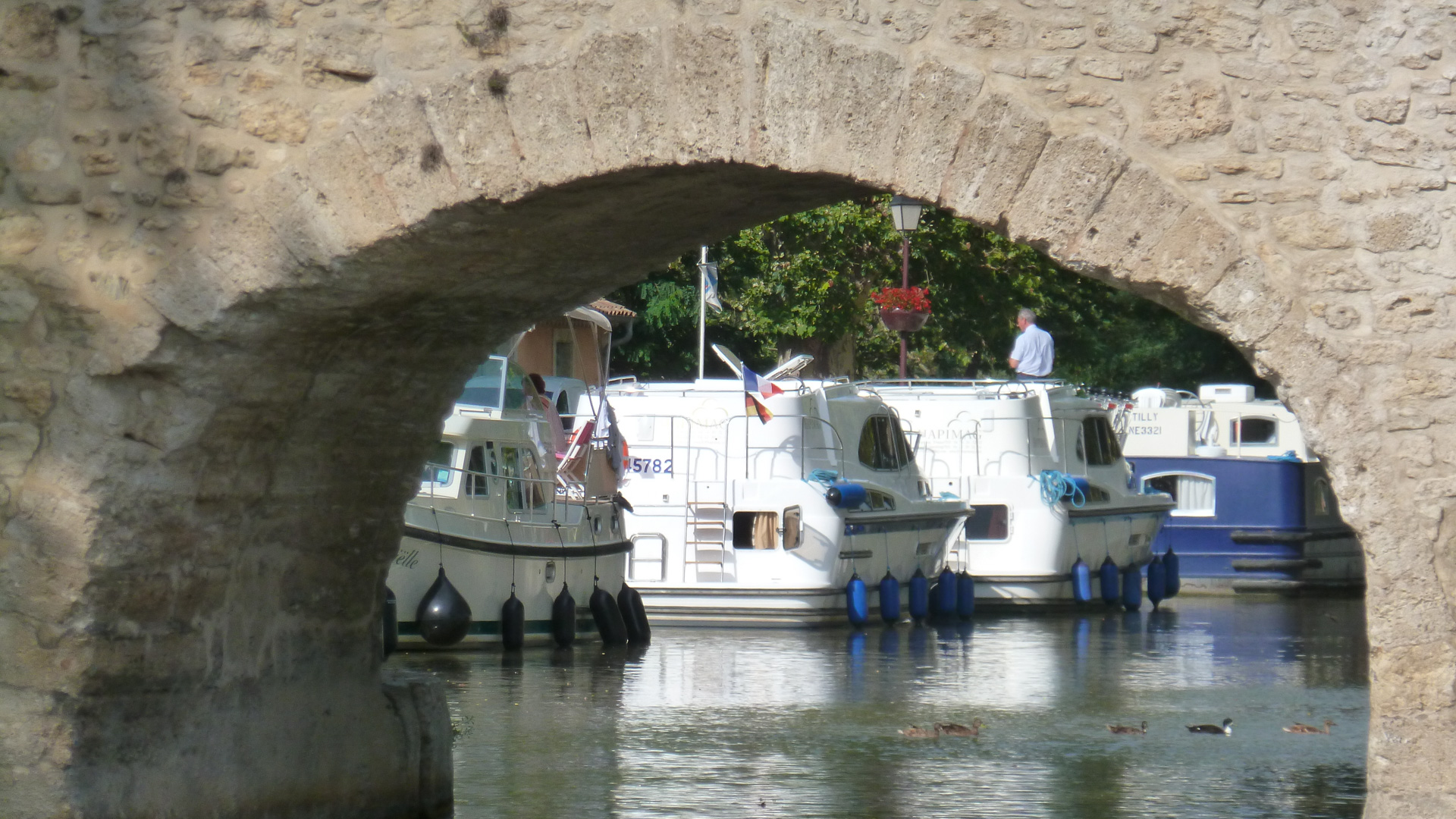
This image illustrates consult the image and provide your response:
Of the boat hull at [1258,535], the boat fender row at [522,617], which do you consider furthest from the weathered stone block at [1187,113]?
the boat hull at [1258,535]

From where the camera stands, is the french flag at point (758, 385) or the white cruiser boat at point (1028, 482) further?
the white cruiser boat at point (1028, 482)

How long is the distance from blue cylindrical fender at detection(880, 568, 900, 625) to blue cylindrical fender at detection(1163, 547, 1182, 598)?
382 cm

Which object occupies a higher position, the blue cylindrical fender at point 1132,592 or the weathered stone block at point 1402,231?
the weathered stone block at point 1402,231

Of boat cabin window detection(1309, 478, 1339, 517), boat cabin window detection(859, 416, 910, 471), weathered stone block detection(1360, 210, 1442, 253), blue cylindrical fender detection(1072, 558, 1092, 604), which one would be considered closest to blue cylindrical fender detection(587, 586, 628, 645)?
boat cabin window detection(859, 416, 910, 471)

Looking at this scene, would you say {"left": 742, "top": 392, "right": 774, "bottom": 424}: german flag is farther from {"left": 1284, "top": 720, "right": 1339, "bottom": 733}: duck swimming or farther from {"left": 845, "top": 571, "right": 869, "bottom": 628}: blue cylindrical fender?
{"left": 1284, "top": 720, "right": 1339, "bottom": 733}: duck swimming

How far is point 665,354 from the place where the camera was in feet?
110

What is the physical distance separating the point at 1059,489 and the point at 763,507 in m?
3.59

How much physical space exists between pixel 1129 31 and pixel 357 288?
96.6 inches

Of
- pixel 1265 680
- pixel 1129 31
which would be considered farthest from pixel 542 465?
pixel 1129 31

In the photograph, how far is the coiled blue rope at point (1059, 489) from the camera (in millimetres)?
19094

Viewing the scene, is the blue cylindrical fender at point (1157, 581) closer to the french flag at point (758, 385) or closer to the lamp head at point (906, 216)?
the french flag at point (758, 385)

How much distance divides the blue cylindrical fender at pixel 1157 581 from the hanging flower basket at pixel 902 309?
3533mm

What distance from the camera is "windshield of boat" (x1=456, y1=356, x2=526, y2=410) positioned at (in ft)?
52.3

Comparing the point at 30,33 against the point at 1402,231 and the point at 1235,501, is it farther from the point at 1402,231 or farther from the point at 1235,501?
the point at 1235,501
